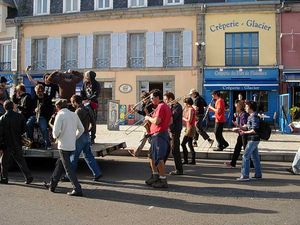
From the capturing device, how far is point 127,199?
6.40m

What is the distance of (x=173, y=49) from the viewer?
23109 mm

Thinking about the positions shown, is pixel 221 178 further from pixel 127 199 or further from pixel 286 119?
pixel 286 119

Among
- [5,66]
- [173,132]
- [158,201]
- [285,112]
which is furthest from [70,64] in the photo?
[158,201]

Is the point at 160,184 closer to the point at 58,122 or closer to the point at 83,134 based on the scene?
the point at 83,134

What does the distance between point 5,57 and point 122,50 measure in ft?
27.3

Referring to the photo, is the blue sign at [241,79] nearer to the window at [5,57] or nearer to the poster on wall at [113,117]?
the poster on wall at [113,117]

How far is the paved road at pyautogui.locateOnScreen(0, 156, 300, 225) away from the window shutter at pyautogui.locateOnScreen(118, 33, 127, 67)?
1546cm

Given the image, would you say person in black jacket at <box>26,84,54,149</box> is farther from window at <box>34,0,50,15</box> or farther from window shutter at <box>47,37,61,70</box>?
window at <box>34,0,50,15</box>

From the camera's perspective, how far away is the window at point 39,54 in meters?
25.3

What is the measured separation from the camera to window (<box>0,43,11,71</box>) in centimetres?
2617

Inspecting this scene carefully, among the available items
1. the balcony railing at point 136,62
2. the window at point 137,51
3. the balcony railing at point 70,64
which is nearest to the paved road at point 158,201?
the balcony railing at point 136,62

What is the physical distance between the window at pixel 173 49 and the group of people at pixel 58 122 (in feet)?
45.7

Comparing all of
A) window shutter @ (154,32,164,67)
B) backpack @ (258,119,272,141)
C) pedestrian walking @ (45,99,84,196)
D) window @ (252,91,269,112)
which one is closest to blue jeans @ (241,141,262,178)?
backpack @ (258,119,272,141)

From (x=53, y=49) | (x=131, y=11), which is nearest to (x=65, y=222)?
(x=131, y=11)
